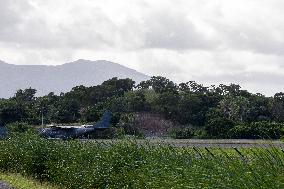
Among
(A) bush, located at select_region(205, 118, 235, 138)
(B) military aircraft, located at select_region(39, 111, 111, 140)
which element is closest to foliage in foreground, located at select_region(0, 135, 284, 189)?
(B) military aircraft, located at select_region(39, 111, 111, 140)

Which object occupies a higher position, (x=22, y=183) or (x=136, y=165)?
(x=136, y=165)

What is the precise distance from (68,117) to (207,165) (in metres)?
75.1

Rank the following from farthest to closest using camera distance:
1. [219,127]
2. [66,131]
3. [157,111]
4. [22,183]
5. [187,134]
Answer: [157,111] < [187,134] < [219,127] < [66,131] < [22,183]

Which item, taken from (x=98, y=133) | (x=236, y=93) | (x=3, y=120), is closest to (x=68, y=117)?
(x=3, y=120)

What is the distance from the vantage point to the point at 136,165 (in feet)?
51.3

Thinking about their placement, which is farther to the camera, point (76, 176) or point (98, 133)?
point (98, 133)

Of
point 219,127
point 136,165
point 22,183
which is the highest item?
point 136,165

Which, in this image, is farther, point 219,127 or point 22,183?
point 219,127

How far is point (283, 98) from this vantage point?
8156 centimetres

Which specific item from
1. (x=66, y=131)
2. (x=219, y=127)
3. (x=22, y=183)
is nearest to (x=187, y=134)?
(x=219, y=127)

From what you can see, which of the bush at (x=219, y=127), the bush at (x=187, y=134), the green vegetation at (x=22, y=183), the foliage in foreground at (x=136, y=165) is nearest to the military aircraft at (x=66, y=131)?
the bush at (x=187, y=134)

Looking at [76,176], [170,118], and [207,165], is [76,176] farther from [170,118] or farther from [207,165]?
[170,118]

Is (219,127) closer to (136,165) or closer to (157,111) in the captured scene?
(157,111)

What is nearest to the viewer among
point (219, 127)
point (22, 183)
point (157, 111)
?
point (22, 183)
